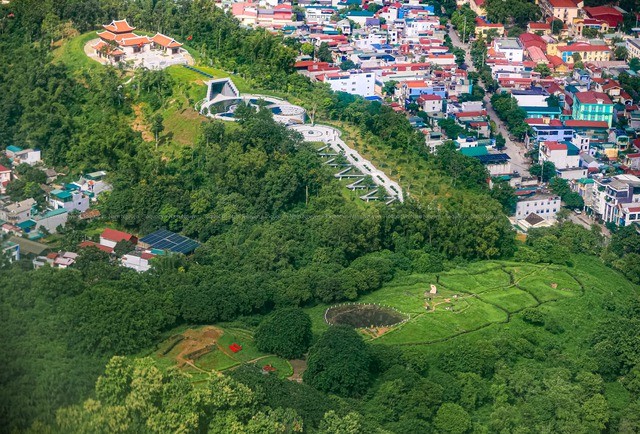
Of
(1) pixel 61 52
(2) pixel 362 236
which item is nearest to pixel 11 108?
(1) pixel 61 52

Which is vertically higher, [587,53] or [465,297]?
[587,53]

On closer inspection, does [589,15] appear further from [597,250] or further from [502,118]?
[597,250]

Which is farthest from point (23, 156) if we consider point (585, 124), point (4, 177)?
point (585, 124)

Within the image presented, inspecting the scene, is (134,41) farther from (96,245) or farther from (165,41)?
(96,245)

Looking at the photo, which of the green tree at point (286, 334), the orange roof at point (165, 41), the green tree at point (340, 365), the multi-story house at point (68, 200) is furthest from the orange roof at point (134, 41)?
the green tree at point (340, 365)

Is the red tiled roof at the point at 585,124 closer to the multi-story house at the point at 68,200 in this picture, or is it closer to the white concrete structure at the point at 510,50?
the white concrete structure at the point at 510,50

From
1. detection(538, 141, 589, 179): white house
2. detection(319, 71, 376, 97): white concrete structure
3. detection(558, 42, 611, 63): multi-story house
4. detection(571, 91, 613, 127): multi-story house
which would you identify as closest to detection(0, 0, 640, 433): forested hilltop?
detection(319, 71, 376, 97): white concrete structure

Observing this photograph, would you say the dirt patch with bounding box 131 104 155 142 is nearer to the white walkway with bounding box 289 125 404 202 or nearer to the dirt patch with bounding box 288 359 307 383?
the white walkway with bounding box 289 125 404 202
